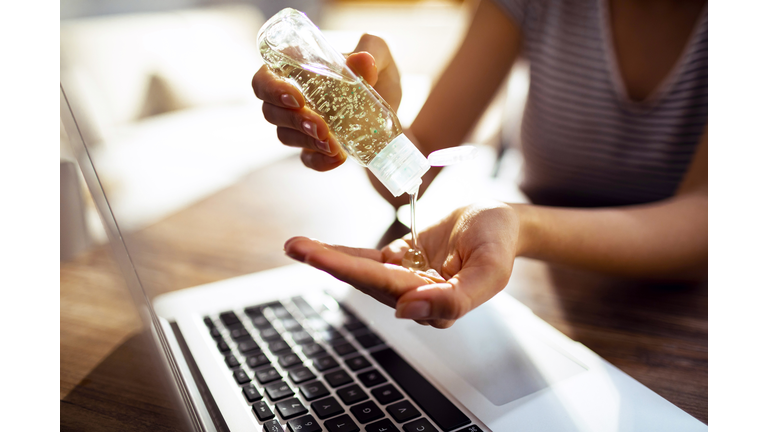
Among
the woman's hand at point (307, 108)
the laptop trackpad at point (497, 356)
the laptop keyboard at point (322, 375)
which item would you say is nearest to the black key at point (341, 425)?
the laptop keyboard at point (322, 375)

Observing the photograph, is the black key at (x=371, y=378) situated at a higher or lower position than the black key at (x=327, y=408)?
lower

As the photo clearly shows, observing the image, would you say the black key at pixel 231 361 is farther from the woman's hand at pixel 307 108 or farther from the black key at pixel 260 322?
the woman's hand at pixel 307 108

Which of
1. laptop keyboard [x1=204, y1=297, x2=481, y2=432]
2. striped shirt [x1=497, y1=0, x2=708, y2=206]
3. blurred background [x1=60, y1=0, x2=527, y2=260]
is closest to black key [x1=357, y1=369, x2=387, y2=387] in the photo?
laptop keyboard [x1=204, y1=297, x2=481, y2=432]

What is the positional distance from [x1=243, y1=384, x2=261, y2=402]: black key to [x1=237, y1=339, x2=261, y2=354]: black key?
0.17 ft

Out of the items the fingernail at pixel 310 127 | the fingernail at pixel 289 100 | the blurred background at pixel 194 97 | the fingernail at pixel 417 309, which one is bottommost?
the blurred background at pixel 194 97

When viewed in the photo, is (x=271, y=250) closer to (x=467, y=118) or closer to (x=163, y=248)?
(x=163, y=248)

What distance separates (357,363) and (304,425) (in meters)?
0.09

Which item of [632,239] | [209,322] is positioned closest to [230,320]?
[209,322]

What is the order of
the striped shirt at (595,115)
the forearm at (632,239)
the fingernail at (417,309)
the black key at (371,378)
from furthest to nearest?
the striped shirt at (595,115), the forearm at (632,239), the black key at (371,378), the fingernail at (417,309)

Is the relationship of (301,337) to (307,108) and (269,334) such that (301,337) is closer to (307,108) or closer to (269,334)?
(269,334)

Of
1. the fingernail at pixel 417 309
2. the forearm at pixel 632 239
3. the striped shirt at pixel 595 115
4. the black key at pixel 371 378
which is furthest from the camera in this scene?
the striped shirt at pixel 595 115

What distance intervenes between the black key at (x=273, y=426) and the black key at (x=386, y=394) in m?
0.08

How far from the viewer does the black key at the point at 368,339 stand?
47cm
